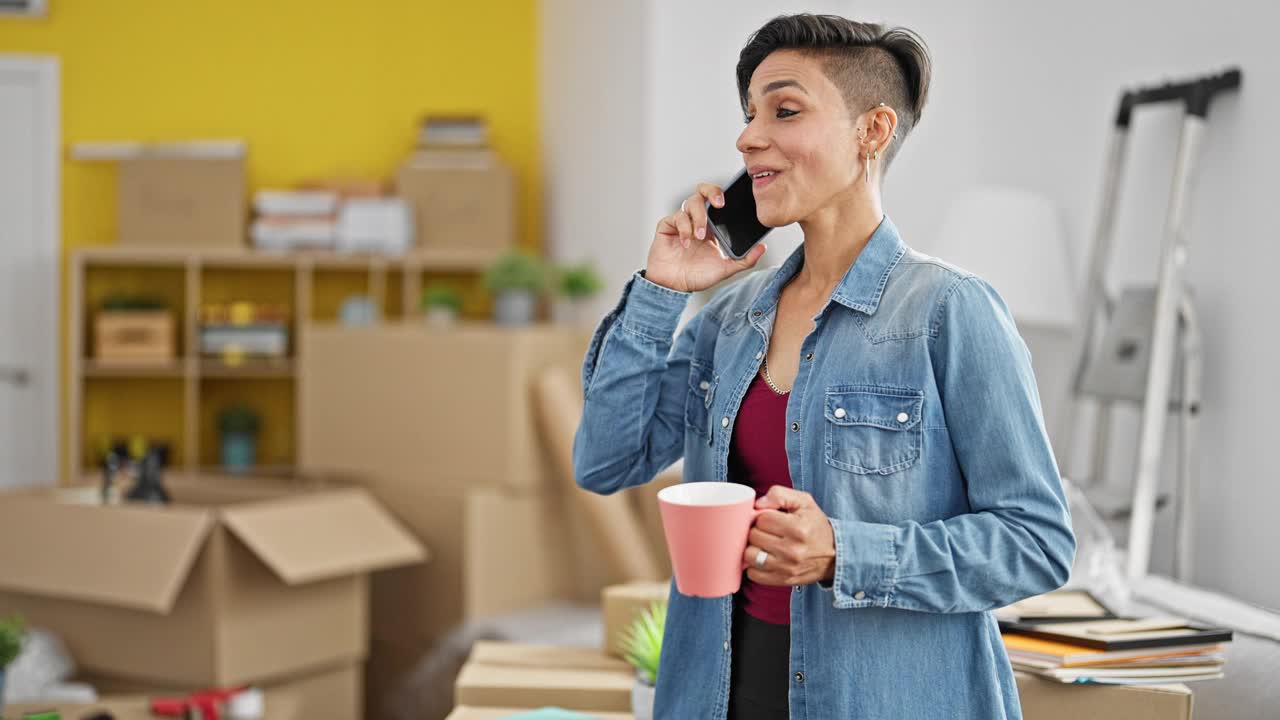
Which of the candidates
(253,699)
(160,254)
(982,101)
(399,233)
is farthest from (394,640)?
(982,101)

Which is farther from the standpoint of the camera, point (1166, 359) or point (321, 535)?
point (321, 535)

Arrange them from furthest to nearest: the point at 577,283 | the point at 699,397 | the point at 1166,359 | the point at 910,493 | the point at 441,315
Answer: the point at 441,315
the point at 577,283
the point at 1166,359
the point at 699,397
the point at 910,493

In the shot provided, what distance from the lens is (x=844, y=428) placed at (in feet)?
3.42

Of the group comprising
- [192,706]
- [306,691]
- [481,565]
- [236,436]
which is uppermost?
[236,436]

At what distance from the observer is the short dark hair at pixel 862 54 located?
107 cm

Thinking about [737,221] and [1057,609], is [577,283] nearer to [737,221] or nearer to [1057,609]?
[1057,609]

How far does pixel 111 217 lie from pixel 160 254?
463mm

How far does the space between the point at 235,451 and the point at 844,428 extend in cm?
384

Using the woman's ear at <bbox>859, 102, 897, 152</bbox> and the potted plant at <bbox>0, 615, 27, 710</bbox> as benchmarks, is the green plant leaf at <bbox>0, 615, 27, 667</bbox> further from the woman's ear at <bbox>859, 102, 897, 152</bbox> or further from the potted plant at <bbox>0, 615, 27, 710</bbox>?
the woman's ear at <bbox>859, 102, 897, 152</bbox>

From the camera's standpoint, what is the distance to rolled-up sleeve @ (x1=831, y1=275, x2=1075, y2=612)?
96 cm

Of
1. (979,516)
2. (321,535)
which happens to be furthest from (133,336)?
(979,516)

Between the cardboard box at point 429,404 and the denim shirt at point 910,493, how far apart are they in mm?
2046

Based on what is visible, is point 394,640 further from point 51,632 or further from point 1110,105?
point 1110,105

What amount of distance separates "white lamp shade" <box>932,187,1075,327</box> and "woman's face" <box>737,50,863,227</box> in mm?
1533
